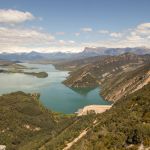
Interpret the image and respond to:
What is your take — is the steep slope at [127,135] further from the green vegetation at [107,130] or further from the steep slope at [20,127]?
the steep slope at [20,127]

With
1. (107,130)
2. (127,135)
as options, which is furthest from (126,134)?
(107,130)

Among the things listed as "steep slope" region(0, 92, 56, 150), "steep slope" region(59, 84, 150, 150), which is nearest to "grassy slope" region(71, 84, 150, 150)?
"steep slope" region(59, 84, 150, 150)

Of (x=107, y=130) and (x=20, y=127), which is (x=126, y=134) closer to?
(x=107, y=130)

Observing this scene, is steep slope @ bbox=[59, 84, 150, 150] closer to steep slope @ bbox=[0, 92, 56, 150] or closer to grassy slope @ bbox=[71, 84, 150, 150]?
grassy slope @ bbox=[71, 84, 150, 150]

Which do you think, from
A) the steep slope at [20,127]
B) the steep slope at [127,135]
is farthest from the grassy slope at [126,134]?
the steep slope at [20,127]

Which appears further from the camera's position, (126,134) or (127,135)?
(126,134)

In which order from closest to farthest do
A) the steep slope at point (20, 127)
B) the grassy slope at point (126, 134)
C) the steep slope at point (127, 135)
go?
the steep slope at point (127, 135) < the grassy slope at point (126, 134) < the steep slope at point (20, 127)

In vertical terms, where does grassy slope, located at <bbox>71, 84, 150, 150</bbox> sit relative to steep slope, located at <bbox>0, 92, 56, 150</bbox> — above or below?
above

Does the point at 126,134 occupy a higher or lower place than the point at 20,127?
higher

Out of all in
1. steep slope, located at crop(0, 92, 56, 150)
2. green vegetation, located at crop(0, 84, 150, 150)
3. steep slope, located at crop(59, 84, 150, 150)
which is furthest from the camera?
steep slope, located at crop(0, 92, 56, 150)

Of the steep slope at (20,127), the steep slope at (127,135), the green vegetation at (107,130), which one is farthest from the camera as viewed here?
the steep slope at (20,127)

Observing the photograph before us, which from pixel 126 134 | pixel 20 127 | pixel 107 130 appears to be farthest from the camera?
pixel 20 127

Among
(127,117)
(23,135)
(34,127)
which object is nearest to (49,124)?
(34,127)
